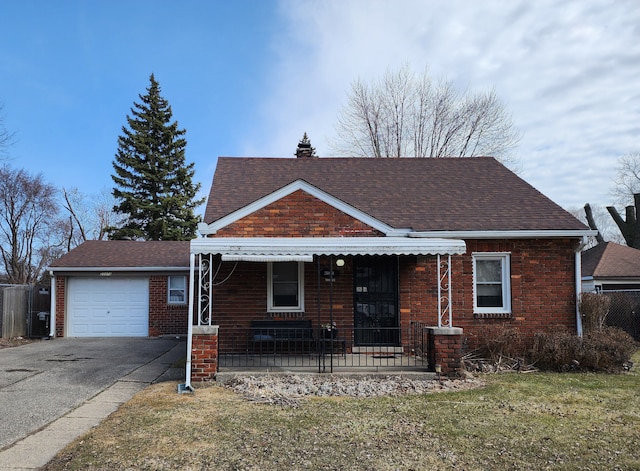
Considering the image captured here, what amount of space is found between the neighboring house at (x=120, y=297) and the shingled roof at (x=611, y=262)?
1607 cm

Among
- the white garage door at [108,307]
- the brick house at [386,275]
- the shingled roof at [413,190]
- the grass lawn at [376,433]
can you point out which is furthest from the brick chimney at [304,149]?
the grass lawn at [376,433]

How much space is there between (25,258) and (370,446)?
31782 mm

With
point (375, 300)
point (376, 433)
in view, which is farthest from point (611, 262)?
point (376, 433)

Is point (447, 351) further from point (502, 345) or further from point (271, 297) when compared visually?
point (271, 297)

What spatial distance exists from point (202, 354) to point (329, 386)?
2.35 meters

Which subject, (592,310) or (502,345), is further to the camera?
(592,310)

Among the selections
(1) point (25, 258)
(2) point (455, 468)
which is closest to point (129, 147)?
(1) point (25, 258)

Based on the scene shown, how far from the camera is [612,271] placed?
20.0 m

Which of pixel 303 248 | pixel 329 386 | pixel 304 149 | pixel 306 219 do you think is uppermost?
pixel 304 149

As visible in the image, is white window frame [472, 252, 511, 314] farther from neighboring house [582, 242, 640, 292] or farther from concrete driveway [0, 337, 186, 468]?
neighboring house [582, 242, 640, 292]

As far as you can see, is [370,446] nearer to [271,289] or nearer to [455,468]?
[455,468]

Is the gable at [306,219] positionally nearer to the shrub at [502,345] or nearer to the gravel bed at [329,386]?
the shrub at [502,345]

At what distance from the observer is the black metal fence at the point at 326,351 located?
33.2 ft

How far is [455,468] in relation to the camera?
512 centimetres
